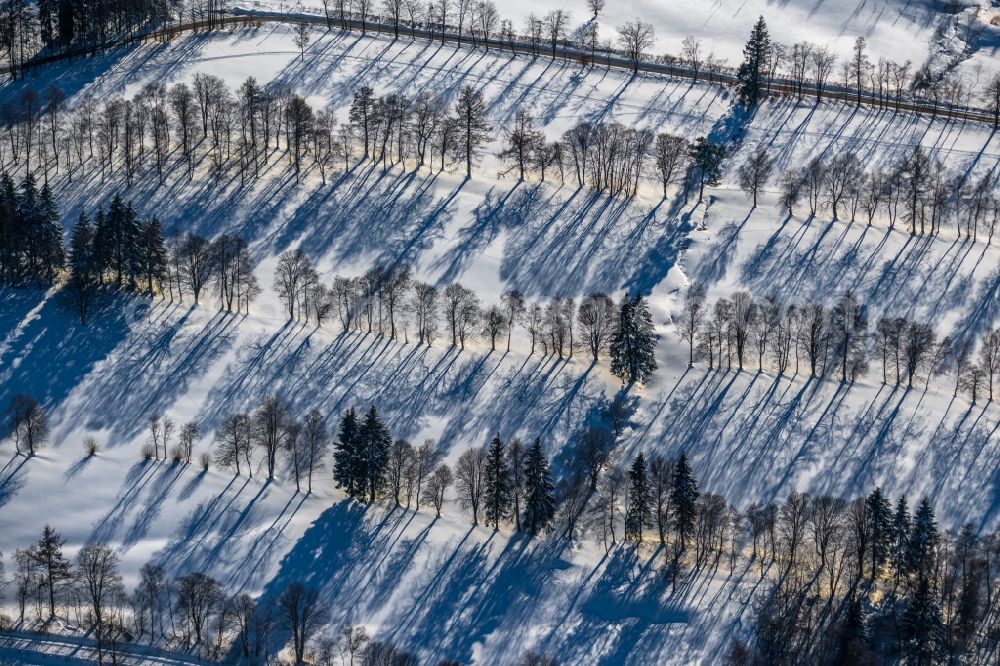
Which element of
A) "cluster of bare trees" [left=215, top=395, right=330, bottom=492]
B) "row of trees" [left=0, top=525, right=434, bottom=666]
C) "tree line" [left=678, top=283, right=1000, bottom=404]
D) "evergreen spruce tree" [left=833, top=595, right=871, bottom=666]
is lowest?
"row of trees" [left=0, top=525, right=434, bottom=666]

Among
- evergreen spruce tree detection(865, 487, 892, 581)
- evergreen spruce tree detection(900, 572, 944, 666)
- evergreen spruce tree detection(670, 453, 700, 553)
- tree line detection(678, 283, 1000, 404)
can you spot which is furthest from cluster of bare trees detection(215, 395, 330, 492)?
evergreen spruce tree detection(900, 572, 944, 666)

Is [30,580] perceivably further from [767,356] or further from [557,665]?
[767,356]

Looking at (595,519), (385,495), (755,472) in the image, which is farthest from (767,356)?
(385,495)

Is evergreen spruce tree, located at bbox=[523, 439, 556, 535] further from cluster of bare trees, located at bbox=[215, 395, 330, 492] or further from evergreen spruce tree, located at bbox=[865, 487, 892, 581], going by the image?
evergreen spruce tree, located at bbox=[865, 487, 892, 581]

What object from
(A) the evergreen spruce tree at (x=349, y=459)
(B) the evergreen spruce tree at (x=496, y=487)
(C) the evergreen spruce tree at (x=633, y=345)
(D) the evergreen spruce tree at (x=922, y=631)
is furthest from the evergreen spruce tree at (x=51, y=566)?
(D) the evergreen spruce tree at (x=922, y=631)

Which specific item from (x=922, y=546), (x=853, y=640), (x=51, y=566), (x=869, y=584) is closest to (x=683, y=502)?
(x=869, y=584)

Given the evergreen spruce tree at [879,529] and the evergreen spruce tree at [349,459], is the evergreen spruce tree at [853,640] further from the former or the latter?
the evergreen spruce tree at [349,459]
